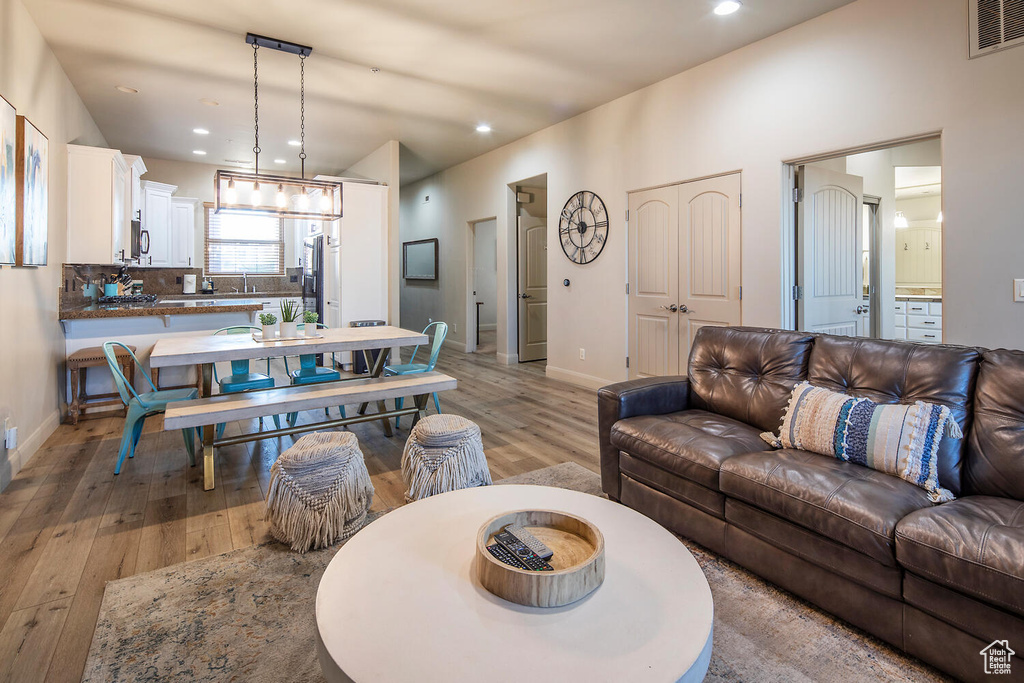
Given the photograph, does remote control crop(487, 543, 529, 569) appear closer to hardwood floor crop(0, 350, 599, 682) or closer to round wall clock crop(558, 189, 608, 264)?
hardwood floor crop(0, 350, 599, 682)

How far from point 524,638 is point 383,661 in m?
0.28

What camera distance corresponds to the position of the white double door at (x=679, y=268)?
4.18 m

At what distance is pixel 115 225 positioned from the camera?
4777 mm

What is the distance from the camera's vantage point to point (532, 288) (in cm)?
727

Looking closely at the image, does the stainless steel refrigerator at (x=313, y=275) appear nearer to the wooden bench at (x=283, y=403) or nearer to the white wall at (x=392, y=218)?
the white wall at (x=392, y=218)

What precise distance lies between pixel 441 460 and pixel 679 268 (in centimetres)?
300

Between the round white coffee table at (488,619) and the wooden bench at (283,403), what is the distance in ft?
5.79

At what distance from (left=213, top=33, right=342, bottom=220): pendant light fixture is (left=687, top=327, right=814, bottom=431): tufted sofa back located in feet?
10.2

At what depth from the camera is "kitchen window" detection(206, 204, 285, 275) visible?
8.00 meters

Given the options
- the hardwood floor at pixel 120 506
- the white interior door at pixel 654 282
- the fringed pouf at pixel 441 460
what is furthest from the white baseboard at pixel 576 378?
the fringed pouf at pixel 441 460

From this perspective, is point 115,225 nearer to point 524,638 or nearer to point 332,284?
point 332,284

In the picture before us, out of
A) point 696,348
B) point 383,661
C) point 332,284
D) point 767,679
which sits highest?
point 332,284

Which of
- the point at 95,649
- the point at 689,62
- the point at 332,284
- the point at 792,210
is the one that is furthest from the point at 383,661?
the point at 332,284

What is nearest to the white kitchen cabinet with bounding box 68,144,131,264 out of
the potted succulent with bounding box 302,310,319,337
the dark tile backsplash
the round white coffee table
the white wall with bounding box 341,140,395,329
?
the dark tile backsplash
